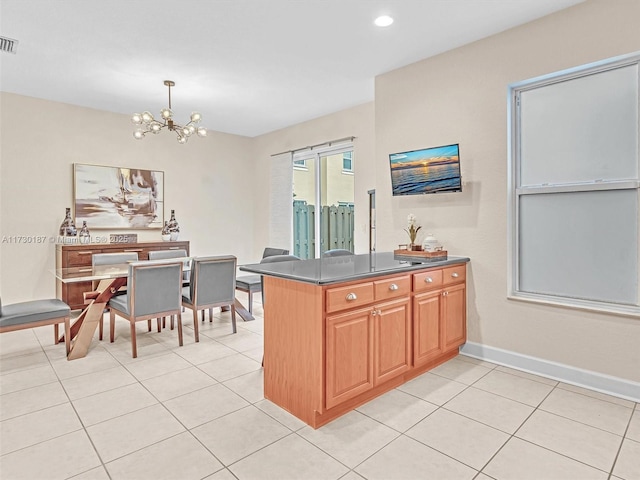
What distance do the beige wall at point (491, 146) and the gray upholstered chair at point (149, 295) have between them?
7.60 feet

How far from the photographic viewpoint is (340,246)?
5867mm

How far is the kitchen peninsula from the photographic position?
2.24 metres

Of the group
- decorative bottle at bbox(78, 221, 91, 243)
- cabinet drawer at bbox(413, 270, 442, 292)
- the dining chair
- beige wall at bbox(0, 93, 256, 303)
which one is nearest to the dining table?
the dining chair

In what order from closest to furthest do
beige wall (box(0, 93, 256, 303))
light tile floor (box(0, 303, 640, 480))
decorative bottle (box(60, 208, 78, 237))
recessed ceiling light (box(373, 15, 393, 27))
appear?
light tile floor (box(0, 303, 640, 480))
recessed ceiling light (box(373, 15, 393, 27))
beige wall (box(0, 93, 256, 303))
decorative bottle (box(60, 208, 78, 237))

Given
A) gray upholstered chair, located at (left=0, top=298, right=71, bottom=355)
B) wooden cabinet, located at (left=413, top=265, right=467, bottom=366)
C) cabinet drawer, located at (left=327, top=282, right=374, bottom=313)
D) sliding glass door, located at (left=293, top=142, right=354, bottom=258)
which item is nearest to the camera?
cabinet drawer, located at (left=327, top=282, right=374, bottom=313)

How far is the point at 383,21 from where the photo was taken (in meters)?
3.08

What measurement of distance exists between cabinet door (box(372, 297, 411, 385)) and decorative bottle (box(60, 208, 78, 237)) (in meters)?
4.64

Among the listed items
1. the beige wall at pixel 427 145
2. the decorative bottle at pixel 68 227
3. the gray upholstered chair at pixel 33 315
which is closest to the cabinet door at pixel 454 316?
the beige wall at pixel 427 145

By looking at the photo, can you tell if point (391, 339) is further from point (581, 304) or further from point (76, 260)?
point (76, 260)

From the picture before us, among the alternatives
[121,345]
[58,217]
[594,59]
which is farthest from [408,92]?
[58,217]

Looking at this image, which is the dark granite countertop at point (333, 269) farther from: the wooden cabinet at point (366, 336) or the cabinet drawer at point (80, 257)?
the cabinet drawer at point (80, 257)

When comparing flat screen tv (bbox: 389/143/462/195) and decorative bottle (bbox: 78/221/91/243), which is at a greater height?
flat screen tv (bbox: 389/143/462/195)

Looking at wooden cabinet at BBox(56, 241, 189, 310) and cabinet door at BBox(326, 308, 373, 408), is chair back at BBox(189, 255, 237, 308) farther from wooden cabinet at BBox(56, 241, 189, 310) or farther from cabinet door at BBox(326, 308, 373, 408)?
cabinet door at BBox(326, 308, 373, 408)

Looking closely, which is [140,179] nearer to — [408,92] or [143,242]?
[143,242]
